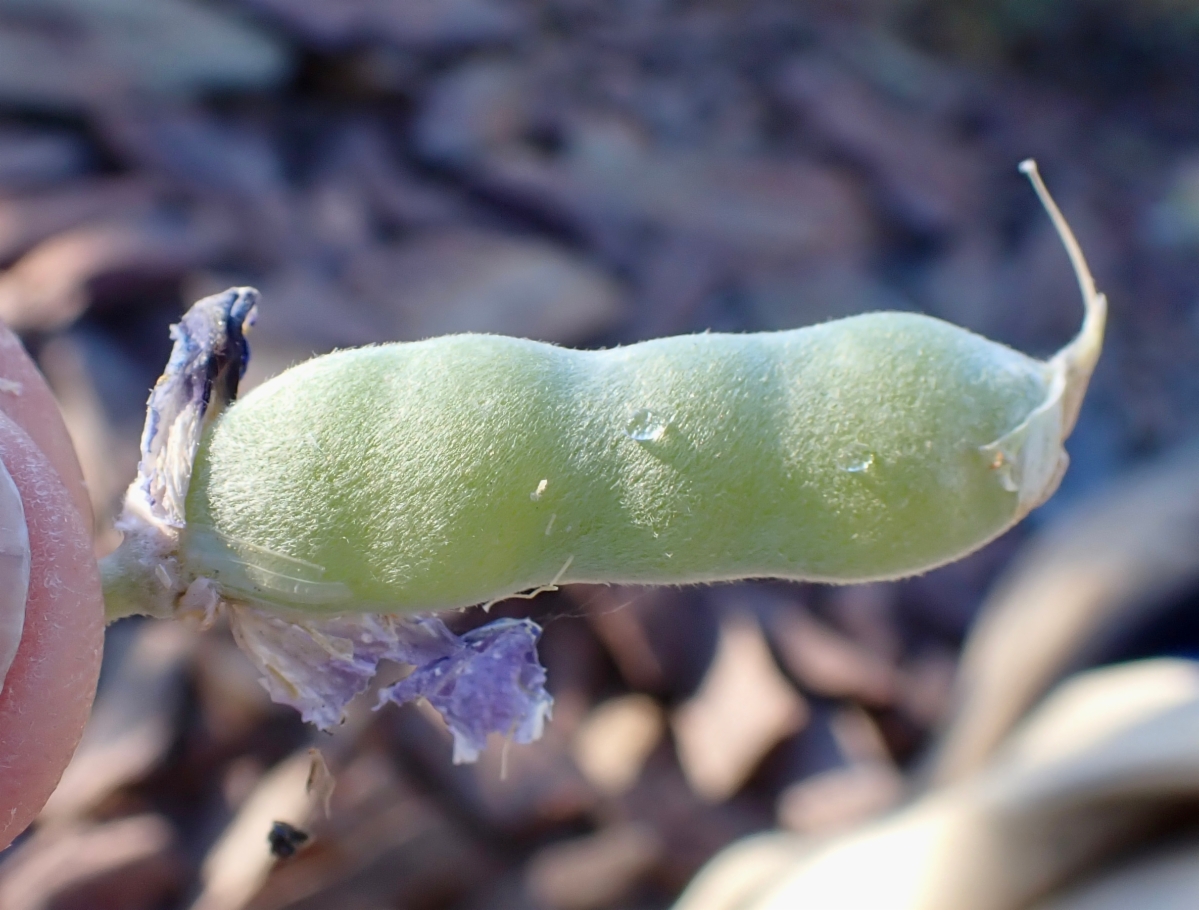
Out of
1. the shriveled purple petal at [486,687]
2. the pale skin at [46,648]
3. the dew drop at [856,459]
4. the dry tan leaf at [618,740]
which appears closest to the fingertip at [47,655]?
the pale skin at [46,648]

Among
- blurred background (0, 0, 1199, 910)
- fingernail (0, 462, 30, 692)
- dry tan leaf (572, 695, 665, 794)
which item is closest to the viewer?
fingernail (0, 462, 30, 692)

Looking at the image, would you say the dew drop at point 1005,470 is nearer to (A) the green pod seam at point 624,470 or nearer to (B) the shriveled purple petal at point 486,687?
(A) the green pod seam at point 624,470

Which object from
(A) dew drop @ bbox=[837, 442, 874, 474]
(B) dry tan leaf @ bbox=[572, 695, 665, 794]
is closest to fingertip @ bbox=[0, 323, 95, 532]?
(A) dew drop @ bbox=[837, 442, 874, 474]

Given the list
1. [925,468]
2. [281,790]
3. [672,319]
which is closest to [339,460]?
[925,468]

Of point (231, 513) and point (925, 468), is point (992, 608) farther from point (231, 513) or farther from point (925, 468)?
point (231, 513)

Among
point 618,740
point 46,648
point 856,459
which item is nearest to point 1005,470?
point 856,459

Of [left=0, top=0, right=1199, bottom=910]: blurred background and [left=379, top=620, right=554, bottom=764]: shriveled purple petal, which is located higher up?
[left=379, top=620, right=554, bottom=764]: shriveled purple petal

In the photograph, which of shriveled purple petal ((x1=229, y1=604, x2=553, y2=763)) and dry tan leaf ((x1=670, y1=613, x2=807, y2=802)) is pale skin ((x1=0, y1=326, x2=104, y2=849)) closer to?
shriveled purple petal ((x1=229, y1=604, x2=553, y2=763))

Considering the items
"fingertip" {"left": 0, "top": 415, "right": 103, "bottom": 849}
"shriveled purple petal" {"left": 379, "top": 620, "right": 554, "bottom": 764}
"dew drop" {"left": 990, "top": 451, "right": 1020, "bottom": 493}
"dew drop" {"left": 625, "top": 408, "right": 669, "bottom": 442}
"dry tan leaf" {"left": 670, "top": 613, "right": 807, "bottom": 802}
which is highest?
"dew drop" {"left": 625, "top": 408, "right": 669, "bottom": 442}
